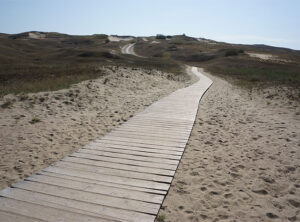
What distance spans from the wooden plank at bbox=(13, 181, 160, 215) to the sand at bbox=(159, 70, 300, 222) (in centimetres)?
34

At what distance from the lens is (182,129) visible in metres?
8.00

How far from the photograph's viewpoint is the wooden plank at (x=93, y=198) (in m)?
3.74

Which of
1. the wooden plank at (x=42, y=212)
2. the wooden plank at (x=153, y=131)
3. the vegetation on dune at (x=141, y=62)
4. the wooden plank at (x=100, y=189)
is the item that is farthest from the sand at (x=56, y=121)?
the vegetation on dune at (x=141, y=62)

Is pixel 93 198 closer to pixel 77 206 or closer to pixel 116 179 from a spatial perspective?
pixel 77 206

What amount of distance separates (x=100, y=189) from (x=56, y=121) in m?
5.74

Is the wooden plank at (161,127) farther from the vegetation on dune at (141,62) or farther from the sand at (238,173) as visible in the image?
the vegetation on dune at (141,62)

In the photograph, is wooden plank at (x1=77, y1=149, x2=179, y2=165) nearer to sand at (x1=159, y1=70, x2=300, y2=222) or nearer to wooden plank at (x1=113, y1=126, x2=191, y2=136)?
sand at (x1=159, y1=70, x2=300, y2=222)

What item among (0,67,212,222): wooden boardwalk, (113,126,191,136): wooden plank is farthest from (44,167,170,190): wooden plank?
(113,126,191,136): wooden plank

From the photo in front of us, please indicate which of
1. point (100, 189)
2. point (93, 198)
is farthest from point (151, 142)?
point (93, 198)

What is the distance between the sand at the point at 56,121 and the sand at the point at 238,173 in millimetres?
3536

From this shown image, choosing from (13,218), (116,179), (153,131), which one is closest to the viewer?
(13,218)

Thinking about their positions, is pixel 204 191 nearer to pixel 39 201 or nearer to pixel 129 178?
pixel 129 178

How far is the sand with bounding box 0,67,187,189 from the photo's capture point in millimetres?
5957

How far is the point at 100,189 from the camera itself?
422cm
